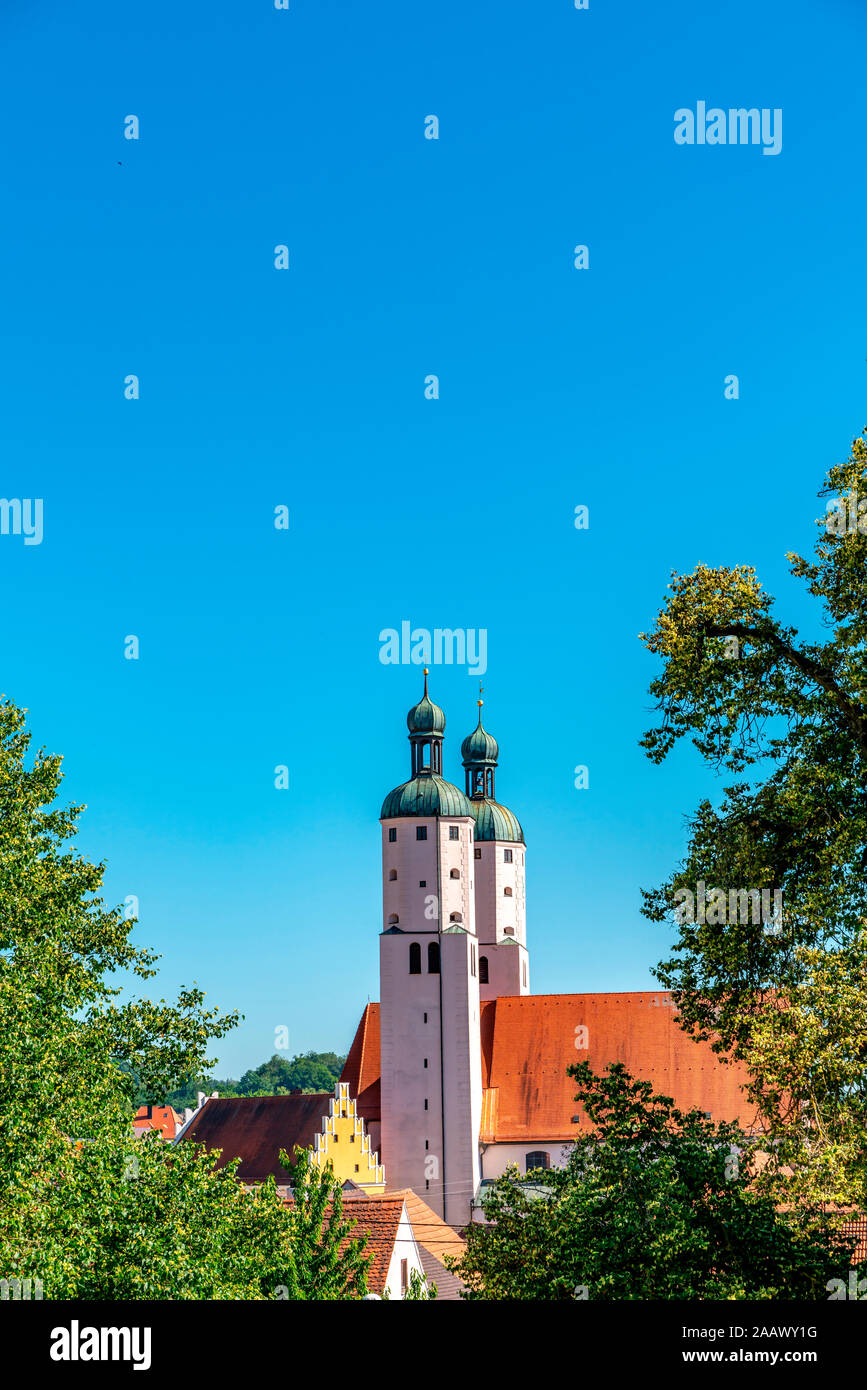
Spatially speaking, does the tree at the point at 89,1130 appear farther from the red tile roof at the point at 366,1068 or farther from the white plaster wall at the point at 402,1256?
the red tile roof at the point at 366,1068

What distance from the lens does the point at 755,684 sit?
20.2 meters

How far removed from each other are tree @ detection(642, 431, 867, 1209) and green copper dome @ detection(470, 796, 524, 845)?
60290 millimetres

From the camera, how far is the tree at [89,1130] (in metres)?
18.5

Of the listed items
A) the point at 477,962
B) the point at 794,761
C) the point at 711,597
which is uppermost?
the point at 477,962

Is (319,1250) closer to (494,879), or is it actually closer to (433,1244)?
(433,1244)

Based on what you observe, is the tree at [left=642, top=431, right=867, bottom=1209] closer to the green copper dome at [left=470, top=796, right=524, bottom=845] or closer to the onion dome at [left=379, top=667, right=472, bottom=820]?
the onion dome at [left=379, top=667, right=472, bottom=820]

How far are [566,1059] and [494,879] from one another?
12364 millimetres

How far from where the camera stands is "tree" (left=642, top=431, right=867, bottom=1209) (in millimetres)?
17781

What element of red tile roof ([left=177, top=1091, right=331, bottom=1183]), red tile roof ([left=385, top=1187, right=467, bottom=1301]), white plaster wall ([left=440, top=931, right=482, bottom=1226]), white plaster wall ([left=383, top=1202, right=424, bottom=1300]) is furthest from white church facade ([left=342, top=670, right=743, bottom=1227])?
white plaster wall ([left=383, top=1202, right=424, bottom=1300])

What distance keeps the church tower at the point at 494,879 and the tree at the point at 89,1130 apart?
48.6m
